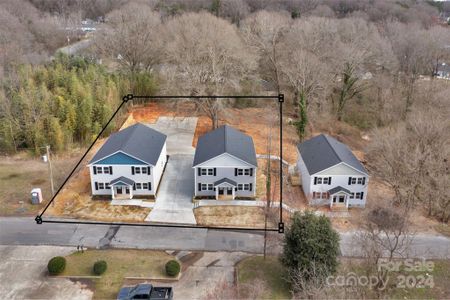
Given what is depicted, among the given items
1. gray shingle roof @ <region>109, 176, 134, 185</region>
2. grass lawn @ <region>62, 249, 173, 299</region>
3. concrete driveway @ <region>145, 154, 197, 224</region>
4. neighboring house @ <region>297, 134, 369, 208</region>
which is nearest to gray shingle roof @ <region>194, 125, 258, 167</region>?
concrete driveway @ <region>145, 154, 197, 224</region>

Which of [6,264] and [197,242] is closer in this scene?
[6,264]

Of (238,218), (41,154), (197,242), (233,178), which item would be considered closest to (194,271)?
(197,242)

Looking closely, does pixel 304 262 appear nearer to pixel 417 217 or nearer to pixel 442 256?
pixel 442 256

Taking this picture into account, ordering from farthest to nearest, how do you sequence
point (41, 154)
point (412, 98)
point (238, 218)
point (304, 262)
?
point (412, 98) → point (41, 154) → point (238, 218) → point (304, 262)

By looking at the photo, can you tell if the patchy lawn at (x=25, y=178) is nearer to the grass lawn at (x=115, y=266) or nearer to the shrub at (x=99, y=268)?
the grass lawn at (x=115, y=266)

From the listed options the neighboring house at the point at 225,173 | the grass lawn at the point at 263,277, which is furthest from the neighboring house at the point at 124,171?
the grass lawn at the point at 263,277

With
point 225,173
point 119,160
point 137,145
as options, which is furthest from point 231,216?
point 137,145

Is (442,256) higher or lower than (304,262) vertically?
lower
